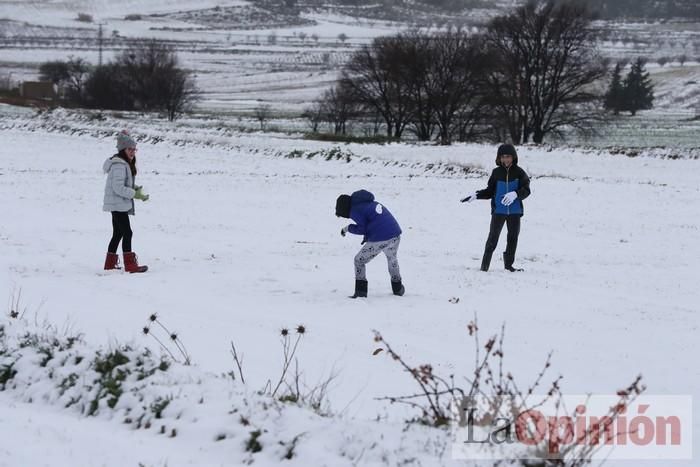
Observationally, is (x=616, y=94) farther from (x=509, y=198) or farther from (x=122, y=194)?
(x=122, y=194)

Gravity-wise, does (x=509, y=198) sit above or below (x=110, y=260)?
above

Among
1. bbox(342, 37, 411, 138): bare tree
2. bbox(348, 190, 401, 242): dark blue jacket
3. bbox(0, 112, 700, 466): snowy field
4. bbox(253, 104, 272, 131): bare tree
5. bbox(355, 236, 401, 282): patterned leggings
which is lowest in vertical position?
bbox(0, 112, 700, 466): snowy field

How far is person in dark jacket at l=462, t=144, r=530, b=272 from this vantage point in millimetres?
12180

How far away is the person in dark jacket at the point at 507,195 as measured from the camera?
12.2 metres

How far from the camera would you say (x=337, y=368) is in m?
7.67

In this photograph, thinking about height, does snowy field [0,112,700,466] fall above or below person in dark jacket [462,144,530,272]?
below

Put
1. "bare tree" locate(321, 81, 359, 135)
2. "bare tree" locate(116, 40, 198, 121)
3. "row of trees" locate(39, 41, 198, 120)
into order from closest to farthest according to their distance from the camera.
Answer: "bare tree" locate(321, 81, 359, 135) → "bare tree" locate(116, 40, 198, 121) → "row of trees" locate(39, 41, 198, 120)

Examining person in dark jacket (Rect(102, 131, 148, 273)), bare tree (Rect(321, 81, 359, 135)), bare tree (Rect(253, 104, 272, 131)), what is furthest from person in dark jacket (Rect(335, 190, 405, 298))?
bare tree (Rect(321, 81, 359, 135))

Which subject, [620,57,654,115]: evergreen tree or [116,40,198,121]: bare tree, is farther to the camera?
[620,57,654,115]: evergreen tree

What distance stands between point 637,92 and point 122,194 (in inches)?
3269

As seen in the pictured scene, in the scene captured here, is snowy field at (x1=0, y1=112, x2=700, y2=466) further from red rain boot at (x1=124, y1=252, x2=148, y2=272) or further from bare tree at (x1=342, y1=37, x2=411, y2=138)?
bare tree at (x1=342, y1=37, x2=411, y2=138)

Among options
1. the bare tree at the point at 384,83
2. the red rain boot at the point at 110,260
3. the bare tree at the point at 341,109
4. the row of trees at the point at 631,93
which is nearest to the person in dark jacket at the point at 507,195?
the red rain boot at the point at 110,260

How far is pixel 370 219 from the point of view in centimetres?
1031

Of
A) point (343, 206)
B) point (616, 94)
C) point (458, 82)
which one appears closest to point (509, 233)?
point (343, 206)
